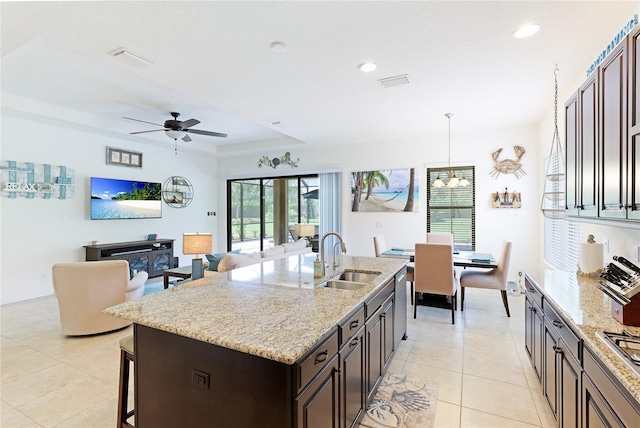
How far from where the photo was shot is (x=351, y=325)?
5.74ft

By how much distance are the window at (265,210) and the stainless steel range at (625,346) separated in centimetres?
601

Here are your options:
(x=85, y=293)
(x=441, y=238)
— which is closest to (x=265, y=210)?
(x=441, y=238)

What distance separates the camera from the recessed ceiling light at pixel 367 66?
292 cm

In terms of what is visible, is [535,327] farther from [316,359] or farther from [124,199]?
[124,199]

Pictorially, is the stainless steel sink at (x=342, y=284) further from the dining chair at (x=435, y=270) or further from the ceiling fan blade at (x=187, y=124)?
the ceiling fan blade at (x=187, y=124)

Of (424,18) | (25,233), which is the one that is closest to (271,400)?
(424,18)

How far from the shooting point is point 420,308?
4426 mm

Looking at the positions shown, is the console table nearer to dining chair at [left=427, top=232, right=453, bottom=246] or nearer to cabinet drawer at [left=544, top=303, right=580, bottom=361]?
dining chair at [left=427, top=232, right=453, bottom=246]

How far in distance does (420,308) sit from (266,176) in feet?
15.7

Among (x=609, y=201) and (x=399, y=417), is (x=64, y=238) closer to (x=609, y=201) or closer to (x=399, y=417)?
(x=399, y=417)

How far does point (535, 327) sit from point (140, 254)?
242 inches

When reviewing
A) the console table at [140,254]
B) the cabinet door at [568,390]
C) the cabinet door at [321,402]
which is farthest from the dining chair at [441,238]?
the console table at [140,254]

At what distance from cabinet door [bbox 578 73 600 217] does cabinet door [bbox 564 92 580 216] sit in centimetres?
7

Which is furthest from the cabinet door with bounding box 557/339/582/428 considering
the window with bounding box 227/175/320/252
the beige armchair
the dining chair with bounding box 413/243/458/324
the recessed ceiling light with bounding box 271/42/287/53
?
the window with bounding box 227/175/320/252
